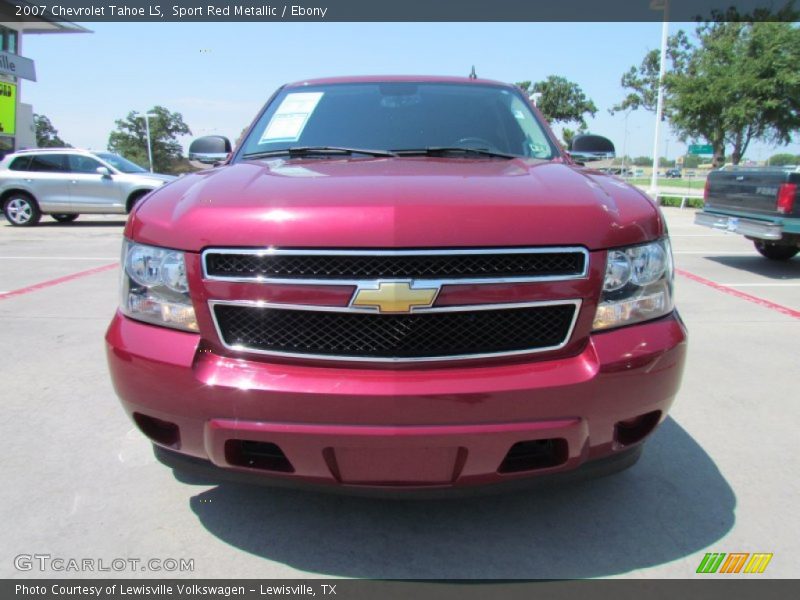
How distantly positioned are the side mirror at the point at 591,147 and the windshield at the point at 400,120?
0.48 meters

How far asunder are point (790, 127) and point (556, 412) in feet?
78.8

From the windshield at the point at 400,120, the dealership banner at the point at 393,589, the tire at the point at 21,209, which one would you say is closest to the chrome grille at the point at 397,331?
the dealership banner at the point at 393,589

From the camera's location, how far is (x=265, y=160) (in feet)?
9.07

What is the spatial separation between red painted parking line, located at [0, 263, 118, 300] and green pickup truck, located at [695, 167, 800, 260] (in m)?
8.61

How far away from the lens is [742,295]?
6.59 metres

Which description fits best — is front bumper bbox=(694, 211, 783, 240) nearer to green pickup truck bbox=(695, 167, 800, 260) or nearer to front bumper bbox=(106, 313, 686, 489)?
green pickup truck bbox=(695, 167, 800, 260)

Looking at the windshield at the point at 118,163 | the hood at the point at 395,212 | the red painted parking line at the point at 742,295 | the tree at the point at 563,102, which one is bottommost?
the red painted parking line at the point at 742,295

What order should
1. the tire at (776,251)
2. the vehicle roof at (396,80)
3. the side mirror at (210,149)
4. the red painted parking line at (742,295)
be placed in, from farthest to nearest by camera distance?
the tire at (776,251) < the red painted parking line at (742,295) < the side mirror at (210,149) < the vehicle roof at (396,80)

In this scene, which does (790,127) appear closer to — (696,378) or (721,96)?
(721,96)

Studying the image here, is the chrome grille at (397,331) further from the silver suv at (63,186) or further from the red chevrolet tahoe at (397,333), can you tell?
the silver suv at (63,186)

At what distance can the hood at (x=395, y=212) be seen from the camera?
1.83 meters

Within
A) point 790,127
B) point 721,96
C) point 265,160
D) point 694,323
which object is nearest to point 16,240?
point 265,160

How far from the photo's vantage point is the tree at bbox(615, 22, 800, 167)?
19.6 meters

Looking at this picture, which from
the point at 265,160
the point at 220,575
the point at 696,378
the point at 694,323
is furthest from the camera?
the point at 694,323
